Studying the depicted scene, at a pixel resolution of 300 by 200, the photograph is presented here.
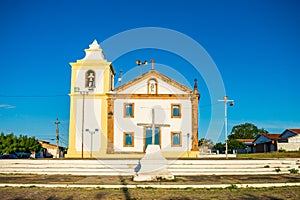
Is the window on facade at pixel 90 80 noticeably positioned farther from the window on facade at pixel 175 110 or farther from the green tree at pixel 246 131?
the green tree at pixel 246 131

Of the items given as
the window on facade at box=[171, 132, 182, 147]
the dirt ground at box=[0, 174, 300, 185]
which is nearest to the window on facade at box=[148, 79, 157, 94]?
the window on facade at box=[171, 132, 182, 147]

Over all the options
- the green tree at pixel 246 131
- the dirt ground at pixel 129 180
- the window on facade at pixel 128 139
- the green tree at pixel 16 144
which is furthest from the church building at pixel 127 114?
the green tree at pixel 246 131

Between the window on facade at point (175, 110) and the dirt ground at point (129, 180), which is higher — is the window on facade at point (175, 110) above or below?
above

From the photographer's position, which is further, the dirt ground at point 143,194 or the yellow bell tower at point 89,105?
the yellow bell tower at point 89,105

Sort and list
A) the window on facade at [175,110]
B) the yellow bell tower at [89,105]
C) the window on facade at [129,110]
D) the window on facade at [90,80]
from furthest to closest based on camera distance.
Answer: the window on facade at [90,80], the window on facade at [129,110], the window on facade at [175,110], the yellow bell tower at [89,105]

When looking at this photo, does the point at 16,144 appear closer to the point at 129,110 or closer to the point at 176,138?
the point at 129,110

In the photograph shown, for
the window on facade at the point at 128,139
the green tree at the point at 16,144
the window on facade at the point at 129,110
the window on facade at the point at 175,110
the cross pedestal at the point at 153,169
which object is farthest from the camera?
the green tree at the point at 16,144

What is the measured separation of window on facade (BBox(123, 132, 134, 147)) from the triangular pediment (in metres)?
4.29

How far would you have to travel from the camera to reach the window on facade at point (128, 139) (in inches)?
1258

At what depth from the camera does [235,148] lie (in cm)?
5775

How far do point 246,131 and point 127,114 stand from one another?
65.1m

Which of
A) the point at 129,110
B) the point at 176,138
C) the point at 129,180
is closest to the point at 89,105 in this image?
the point at 129,110

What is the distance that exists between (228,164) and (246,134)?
7420 centimetres

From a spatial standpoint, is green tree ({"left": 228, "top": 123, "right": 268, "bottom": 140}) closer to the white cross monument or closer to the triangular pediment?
the triangular pediment
